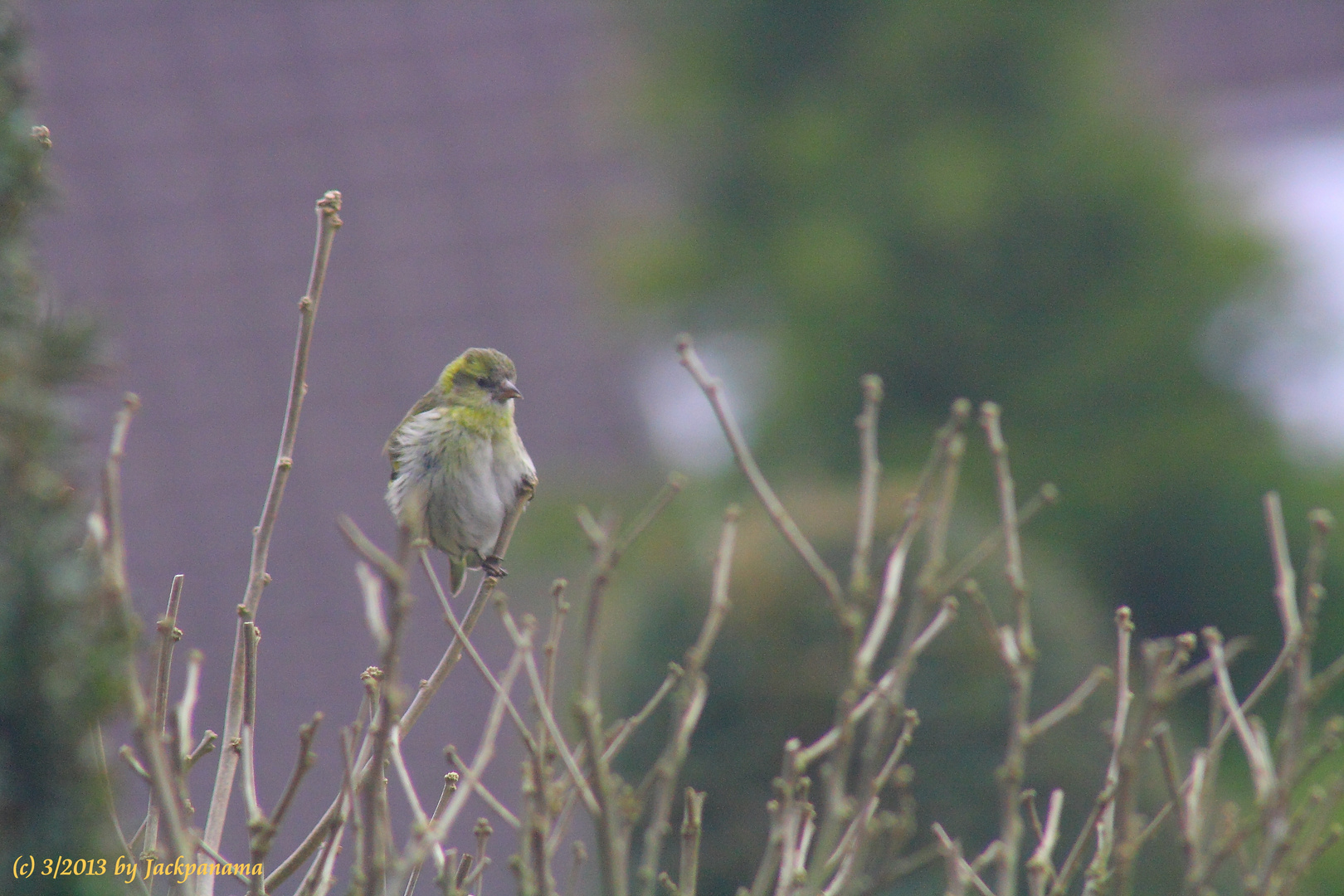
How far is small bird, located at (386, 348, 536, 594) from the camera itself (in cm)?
343

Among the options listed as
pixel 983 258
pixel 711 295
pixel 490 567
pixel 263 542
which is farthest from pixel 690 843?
pixel 711 295

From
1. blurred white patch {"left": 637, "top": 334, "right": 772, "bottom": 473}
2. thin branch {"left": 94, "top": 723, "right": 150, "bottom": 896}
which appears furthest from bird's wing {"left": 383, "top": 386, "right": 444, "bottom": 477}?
blurred white patch {"left": 637, "top": 334, "right": 772, "bottom": 473}

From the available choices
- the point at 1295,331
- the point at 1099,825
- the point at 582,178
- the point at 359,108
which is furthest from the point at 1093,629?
the point at 359,108

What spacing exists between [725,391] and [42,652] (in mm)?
6234

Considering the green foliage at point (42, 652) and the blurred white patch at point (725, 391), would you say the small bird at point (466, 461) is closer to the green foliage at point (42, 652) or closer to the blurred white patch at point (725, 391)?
the green foliage at point (42, 652)

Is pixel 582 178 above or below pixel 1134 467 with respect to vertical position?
above

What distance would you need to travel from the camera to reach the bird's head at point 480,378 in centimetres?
355

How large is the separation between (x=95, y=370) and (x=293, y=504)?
988 centimetres

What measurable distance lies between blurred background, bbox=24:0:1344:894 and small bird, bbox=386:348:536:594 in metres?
1.50

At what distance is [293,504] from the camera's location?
1113 centimetres

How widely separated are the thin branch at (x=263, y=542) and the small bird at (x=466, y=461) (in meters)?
1.23

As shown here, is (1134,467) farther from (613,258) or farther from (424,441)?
(424,441)

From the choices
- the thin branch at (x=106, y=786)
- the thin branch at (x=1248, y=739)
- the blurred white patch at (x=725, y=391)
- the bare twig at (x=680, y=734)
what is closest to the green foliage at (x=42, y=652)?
the thin branch at (x=106, y=786)

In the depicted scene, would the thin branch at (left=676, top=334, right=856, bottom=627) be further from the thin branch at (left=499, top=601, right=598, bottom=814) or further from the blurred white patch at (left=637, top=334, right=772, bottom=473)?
the blurred white patch at (left=637, top=334, right=772, bottom=473)
